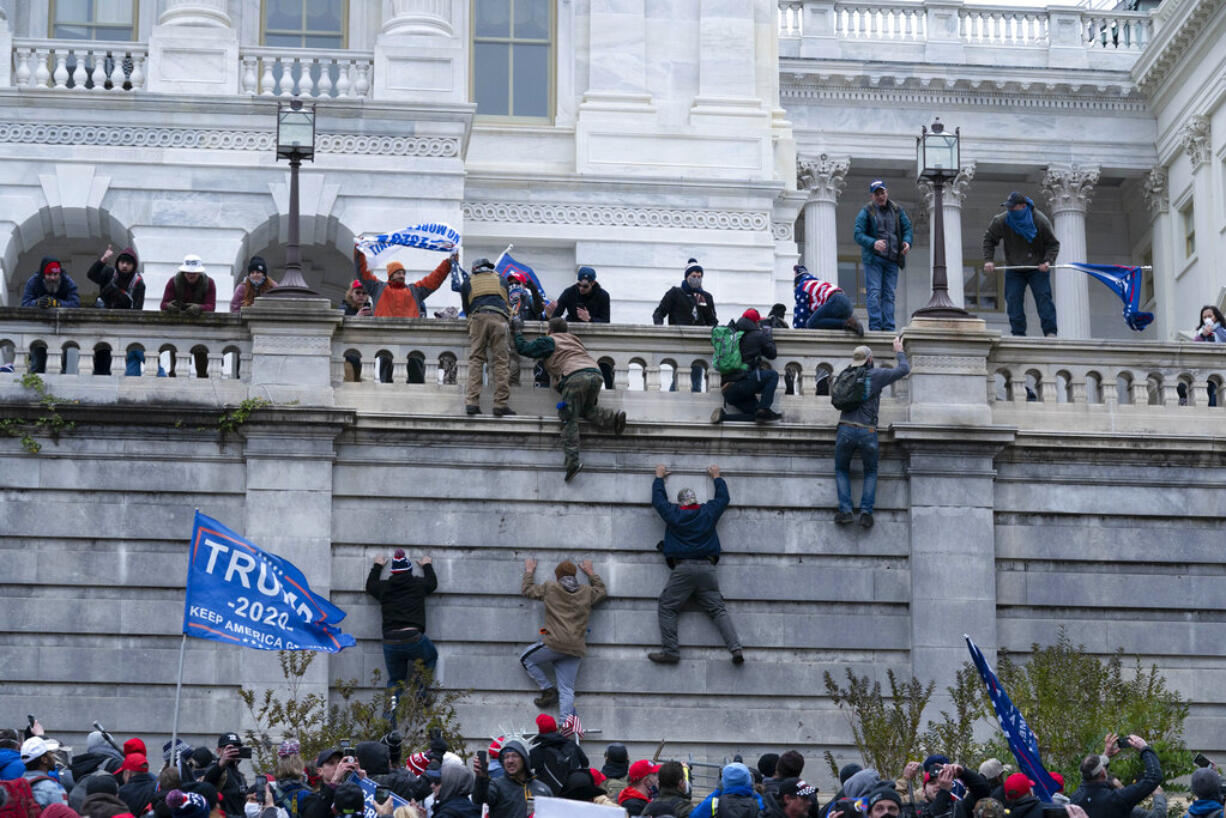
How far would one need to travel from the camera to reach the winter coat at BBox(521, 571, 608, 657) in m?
29.2

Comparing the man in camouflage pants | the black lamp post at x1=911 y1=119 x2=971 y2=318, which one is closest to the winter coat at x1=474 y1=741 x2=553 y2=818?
the man in camouflage pants

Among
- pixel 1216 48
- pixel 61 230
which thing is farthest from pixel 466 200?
pixel 1216 48

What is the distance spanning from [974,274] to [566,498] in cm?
3683

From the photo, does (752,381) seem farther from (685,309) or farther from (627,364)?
(685,309)

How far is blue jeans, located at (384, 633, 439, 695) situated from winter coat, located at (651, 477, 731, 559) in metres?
3.05

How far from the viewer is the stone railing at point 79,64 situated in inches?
1558

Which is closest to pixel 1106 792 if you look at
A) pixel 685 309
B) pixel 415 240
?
pixel 685 309

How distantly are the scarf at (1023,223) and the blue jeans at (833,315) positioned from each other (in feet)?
9.74

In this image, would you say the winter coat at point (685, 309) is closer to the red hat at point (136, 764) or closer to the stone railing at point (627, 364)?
the stone railing at point (627, 364)

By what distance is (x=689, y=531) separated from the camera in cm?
2970

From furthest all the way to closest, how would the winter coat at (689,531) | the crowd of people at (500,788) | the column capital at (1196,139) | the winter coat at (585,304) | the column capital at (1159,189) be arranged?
the column capital at (1159,189) < the column capital at (1196,139) < the winter coat at (585,304) < the winter coat at (689,531) < the crowd of people at (500,788)

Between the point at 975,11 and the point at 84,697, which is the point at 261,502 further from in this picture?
the point at 975,11

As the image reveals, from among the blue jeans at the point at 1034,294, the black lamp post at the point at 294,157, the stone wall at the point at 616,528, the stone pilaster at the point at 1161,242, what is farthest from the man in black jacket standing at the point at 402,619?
the stone pilaster at the point at 1161,242

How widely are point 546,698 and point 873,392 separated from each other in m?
5.31
